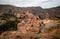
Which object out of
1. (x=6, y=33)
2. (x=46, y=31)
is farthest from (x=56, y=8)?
(x=6, y=33)

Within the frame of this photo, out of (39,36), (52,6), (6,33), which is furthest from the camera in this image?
(52,6)

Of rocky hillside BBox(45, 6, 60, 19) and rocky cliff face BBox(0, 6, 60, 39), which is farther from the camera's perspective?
rocky hillside BBox(45, 6, 60, 19)

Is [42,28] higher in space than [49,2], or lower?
lower

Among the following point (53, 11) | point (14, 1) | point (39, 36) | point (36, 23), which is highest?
point (14, 1)

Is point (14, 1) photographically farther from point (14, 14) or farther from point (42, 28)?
point (42, 28)

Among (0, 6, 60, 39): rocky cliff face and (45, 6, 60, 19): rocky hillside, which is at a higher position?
(45, 6, 60, 19): rocky hillside

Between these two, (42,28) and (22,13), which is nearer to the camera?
(42,28)

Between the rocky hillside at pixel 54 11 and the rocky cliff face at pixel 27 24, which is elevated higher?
the rocky hillside at pixel 54 11

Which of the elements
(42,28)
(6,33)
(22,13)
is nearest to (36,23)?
(42,28)

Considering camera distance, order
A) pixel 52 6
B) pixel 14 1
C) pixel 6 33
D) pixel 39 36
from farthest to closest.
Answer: pixel 14 1
pixel 52 6
pixel 6 33
pixel 39 36

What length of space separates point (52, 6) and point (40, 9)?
0.56 metres

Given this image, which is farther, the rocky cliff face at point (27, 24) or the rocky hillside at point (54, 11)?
the rocky hillside at point (54, 11)

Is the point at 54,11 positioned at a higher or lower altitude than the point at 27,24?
higher

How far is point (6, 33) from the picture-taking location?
701 centimetres
